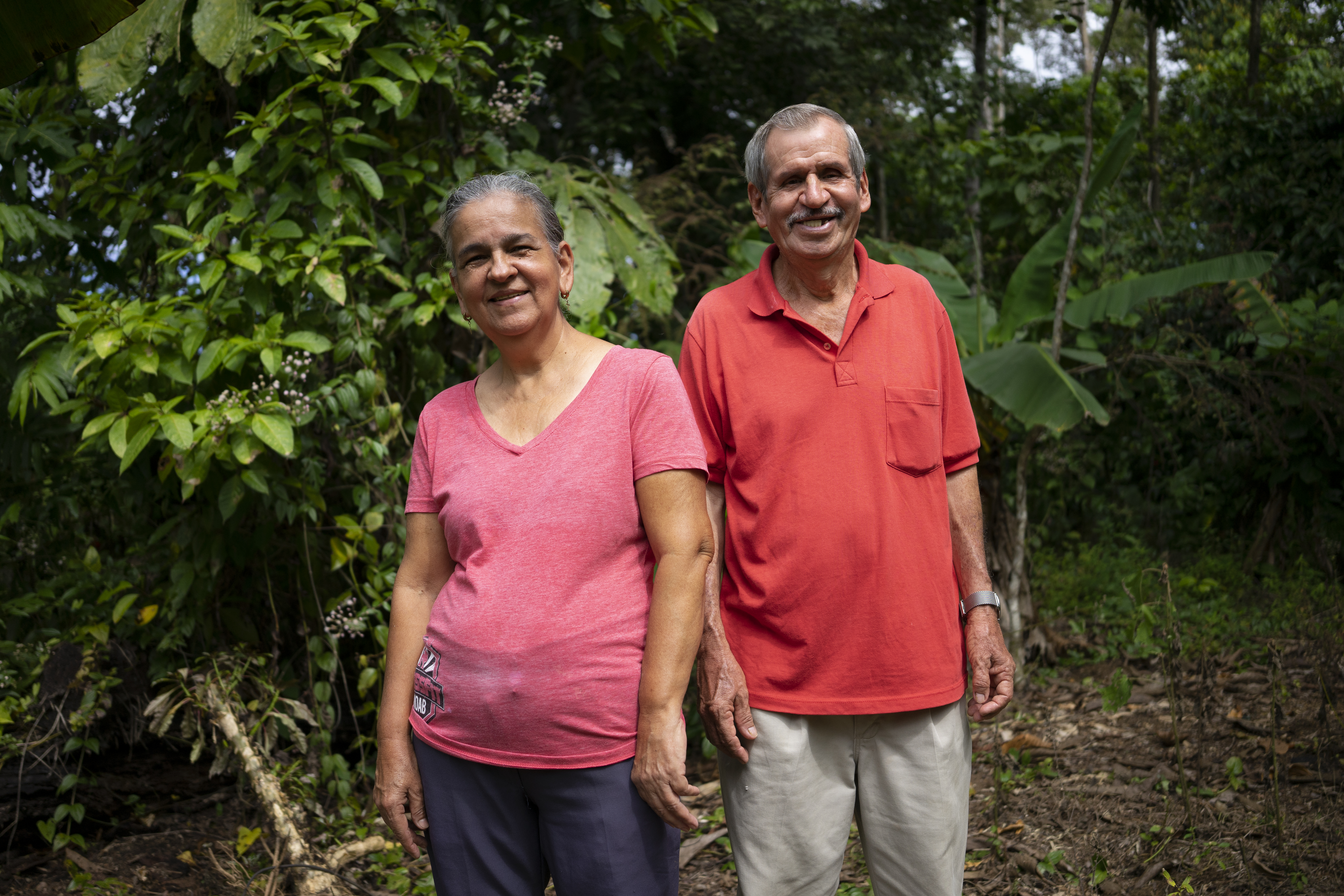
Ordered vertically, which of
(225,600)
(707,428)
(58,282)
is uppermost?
(58,282)

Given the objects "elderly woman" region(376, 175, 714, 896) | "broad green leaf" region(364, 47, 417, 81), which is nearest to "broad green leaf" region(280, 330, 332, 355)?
"broad green leaf" region(364, 47, 417, 81)

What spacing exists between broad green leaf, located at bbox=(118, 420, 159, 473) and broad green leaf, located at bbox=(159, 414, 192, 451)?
0.03m

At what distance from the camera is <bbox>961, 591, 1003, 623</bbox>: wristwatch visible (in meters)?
1.93

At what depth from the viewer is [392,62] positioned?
2.94 m

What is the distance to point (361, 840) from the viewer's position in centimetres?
290

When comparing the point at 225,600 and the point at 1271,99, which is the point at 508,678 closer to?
the point at 225,600

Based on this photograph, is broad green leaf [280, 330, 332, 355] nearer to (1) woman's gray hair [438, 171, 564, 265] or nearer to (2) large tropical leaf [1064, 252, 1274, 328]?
(1) woman's gray hair [438, 171, 564, 265]

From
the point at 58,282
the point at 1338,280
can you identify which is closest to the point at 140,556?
the point at 58,282

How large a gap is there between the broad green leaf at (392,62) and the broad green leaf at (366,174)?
0.99ft

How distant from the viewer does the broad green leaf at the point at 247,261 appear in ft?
8.70

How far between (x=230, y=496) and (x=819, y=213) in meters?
1.86

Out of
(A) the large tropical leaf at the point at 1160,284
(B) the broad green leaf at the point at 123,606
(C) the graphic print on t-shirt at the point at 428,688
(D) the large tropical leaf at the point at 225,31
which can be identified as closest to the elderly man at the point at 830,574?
(C) the graphic print on t-shirt at the point at 428,688

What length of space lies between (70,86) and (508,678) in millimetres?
3030

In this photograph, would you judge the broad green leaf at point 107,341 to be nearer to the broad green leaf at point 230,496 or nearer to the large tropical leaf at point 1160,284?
the broad green leaf at point 230,496
